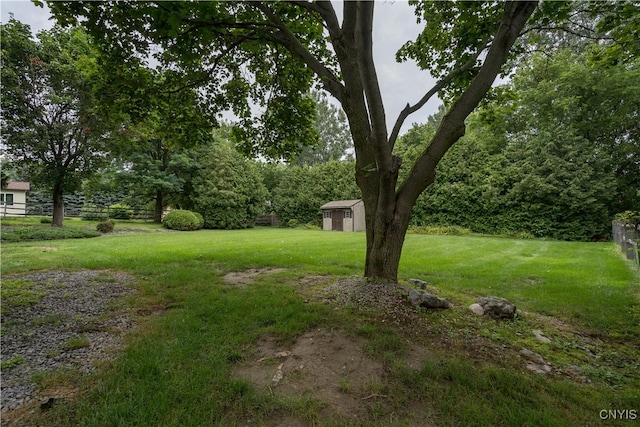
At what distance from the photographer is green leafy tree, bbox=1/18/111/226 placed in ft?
40.6

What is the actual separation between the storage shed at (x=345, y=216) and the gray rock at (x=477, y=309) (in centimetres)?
1959

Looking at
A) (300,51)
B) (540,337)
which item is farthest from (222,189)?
(540,337)

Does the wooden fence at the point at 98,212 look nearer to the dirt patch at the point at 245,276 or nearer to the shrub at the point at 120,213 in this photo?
the shrub at the point at 120,213

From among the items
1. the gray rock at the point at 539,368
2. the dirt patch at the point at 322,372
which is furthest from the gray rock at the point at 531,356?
the dirt patch at the point at 322,372

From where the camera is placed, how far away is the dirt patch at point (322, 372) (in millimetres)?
2305

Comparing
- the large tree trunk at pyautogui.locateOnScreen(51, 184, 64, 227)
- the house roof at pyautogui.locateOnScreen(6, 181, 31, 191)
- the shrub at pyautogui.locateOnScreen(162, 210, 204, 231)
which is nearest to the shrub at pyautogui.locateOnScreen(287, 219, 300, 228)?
the shrub at pyautogui.locateOnScreen(162, 210, 204, 231)

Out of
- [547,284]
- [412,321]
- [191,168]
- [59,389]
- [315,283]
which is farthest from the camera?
[191,168]

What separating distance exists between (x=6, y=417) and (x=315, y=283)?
166 inches

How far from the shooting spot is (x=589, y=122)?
17.5m

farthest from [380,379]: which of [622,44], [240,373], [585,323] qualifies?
[622,44]

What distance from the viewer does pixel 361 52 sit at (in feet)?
11.8

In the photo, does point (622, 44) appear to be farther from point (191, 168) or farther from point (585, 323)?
point (191, 168)

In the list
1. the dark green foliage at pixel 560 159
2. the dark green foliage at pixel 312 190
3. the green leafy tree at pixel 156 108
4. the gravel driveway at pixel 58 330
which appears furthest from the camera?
the dark green foliage at pixel 312 190

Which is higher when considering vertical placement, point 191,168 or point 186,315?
point 191,168
